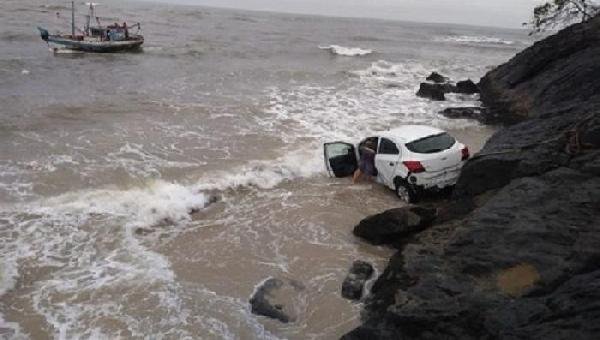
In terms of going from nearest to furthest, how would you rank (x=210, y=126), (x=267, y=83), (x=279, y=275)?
(x=279, y=275)
(x=210, y=126)
(x=267, y=83)

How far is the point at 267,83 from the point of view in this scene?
28312 millimetres

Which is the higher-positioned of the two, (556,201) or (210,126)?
(556,201)

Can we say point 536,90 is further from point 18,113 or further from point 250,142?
point 18,113

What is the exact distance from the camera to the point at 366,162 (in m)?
12.0

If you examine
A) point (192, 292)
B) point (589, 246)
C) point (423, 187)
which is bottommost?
point (192, 292)

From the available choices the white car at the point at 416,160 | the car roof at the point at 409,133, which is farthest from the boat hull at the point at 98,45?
the car roof at the point at 409,133

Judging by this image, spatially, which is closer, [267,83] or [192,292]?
[192,292]

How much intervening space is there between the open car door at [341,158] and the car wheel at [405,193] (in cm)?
172

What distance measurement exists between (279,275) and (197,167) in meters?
5.92

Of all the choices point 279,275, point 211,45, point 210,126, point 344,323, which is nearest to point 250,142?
point 210,126

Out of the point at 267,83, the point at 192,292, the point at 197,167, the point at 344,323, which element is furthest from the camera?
the point at 267,83

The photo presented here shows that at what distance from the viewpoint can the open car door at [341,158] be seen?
12.5 metres

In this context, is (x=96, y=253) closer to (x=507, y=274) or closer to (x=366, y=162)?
(x=366, y=162)

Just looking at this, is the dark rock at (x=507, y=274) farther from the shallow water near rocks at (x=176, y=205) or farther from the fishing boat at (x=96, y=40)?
the fishing boat at (x=96, y=40)
